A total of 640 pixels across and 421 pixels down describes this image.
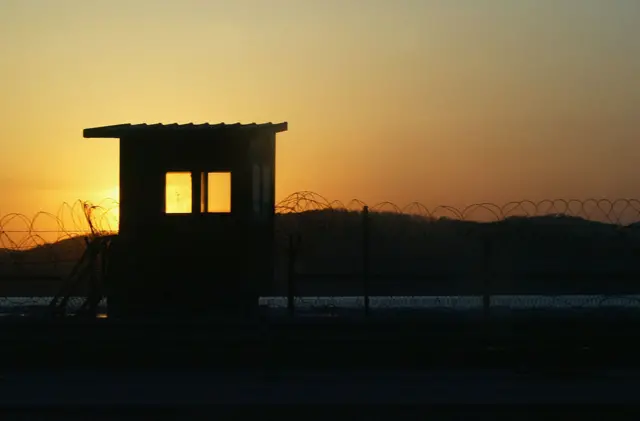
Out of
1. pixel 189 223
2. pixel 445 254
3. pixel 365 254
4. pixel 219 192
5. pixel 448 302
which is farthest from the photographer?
pixel 219 192

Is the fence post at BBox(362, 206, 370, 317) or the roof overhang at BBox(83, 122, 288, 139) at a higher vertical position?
the roof overhang at BBox(83, 122, 288, 139)

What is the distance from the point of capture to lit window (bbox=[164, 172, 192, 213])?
61.0 ft

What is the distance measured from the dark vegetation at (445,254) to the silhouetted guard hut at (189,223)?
108cm

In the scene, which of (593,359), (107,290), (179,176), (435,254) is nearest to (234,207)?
(179,176)

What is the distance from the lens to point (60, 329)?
48.5 ft

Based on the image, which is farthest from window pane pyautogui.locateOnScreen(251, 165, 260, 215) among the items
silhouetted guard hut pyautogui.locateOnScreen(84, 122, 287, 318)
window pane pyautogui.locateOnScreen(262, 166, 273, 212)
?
window pane pyautogui.locateOnScreen(262, 166, 273, 212)

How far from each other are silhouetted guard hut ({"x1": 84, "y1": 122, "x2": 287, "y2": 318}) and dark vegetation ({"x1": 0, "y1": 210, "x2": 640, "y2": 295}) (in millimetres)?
1083

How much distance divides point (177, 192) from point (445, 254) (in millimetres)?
5395

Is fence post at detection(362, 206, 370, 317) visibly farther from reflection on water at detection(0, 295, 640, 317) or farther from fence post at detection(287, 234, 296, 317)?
reflection on water at detection(0, 295, 640, 317)

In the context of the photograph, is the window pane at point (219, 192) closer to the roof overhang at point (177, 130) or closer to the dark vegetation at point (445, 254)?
the roof overhang at point (177, 130)

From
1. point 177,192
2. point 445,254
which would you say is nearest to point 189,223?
point 177,192

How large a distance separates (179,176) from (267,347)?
20.4 ft

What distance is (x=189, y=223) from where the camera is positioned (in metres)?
18.4

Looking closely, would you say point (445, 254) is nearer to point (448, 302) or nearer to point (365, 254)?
point (448, 302)
